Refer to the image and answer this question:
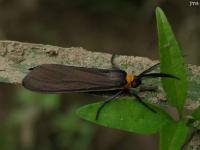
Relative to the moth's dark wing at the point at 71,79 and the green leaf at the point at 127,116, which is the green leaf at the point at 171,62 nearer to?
the green leaf at the point at 127,116

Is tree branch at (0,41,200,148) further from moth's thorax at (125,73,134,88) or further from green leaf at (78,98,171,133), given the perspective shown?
green leaf at (78,98,171,133)

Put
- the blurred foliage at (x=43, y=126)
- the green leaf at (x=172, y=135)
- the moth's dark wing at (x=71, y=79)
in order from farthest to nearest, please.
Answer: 1. the blurred foliage at (x=43, y=126)
2. the moth's dark wing at (x=71, y=79)
3. the green leaf at (x=172, y=135)

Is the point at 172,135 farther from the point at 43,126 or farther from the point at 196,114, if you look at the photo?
the point at 43,126

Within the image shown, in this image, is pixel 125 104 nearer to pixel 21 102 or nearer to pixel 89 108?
pixel 89 108

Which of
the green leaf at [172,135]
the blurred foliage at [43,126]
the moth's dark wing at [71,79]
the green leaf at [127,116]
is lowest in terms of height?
the blurred foliage at [43,126]

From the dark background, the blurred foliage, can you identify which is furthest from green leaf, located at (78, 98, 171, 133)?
the blurred foliage

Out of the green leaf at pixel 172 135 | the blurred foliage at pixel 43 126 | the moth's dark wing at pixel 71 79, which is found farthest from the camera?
the blurred foliage at pixel 43 126

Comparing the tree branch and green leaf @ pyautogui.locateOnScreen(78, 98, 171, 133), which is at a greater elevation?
the tree branch

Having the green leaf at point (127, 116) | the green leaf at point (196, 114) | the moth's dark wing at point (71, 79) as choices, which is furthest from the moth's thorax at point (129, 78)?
the green leaf at point (196, 114)

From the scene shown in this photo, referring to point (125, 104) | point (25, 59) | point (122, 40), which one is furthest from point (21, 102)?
point (125, 104)
